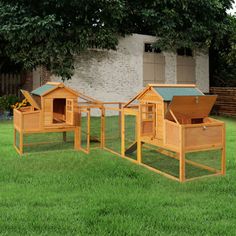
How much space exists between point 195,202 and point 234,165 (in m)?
2.71

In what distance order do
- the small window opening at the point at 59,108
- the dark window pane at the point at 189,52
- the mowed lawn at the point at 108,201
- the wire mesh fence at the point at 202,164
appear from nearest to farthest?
the mowed lawn at the point at 108,201 < the wire mesh fence at the point at 202,164 < the small window opening at the point at 59,108 < the dark window pane at the point at 189,52

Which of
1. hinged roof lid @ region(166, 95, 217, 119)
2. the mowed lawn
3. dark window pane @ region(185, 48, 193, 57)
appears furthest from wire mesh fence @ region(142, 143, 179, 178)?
dark window pane @ region(185, 48, 193, 57)

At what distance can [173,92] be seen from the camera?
7262mm

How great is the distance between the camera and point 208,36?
20.5 metres

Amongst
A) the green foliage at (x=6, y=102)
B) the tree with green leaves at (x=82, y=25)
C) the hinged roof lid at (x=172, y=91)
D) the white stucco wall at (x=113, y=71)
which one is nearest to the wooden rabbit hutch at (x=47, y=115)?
the hinged roof lid at (x=172, y=91)

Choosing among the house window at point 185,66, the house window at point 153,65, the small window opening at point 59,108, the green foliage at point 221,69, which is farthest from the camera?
the green foliage at point 221,69

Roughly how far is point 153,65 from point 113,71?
8.01ft

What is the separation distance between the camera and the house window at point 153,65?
66.7 ft

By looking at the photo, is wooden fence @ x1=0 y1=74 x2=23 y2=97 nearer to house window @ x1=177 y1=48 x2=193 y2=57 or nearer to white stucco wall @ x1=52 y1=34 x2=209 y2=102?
white stucco wall @ x1=52 y1=34 x2=209 y2=102

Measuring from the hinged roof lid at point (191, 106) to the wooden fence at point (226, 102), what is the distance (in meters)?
13.3

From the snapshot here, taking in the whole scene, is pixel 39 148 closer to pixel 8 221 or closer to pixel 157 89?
pixel 157 89

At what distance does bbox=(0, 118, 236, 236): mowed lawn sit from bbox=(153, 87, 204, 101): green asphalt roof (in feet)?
4.78

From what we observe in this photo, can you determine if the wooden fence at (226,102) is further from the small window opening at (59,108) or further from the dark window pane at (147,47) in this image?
the small window opening at (59,108)

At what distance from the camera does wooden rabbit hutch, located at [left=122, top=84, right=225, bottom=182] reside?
631 cm
